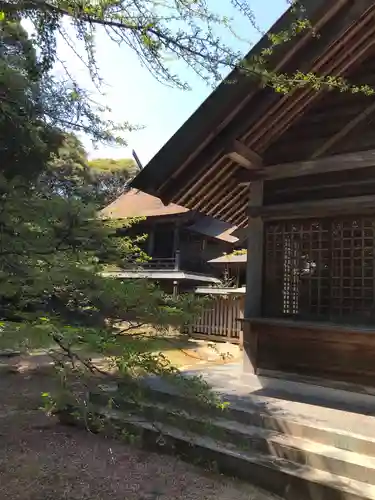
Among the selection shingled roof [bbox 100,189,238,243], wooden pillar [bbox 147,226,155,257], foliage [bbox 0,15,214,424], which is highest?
shingled roof [bbox 100,189,238,243]

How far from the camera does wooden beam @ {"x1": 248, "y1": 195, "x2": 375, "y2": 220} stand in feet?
15.0

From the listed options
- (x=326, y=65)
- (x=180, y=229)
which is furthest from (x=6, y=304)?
(x=180, y=229)

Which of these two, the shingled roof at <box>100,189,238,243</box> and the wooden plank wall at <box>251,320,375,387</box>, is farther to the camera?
the shingled roof at <box>100,189,238,243</box>

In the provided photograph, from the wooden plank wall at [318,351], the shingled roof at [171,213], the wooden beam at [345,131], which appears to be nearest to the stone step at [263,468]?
the wooden plank wall at [318,351]

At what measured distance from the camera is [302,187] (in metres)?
5.11

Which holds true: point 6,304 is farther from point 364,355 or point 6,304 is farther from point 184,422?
point 364,355

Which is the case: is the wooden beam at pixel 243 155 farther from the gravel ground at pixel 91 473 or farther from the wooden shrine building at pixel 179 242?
the wooden shrine building at pixel 179 242

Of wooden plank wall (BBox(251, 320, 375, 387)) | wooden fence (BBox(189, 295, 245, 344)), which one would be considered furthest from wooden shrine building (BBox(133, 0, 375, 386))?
wooden fence (BBox(189, 295, 245, 344))

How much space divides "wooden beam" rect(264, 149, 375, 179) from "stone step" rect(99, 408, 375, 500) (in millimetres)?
3196

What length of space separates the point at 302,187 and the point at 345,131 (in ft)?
2.72

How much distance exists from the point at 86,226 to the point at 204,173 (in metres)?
2.80

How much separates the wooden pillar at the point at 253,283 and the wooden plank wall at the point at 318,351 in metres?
0.09

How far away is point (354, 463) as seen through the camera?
307 cm

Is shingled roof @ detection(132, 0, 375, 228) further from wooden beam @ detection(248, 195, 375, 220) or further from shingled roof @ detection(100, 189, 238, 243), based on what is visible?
shingled roof @ detection(100, 189, 238, 243)
